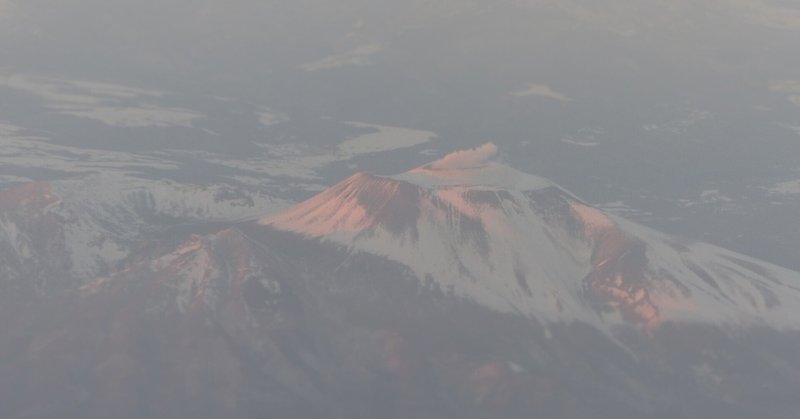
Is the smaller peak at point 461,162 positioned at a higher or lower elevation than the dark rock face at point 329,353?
higher

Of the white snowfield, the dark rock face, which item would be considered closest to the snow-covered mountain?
the dark rock face

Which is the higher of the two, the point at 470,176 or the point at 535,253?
the point at 470,176

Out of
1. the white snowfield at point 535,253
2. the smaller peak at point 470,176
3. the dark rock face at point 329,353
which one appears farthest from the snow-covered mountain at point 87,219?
the smaller peak at point 470,176

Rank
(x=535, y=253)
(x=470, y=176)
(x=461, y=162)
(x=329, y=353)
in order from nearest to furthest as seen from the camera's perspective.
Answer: (x=329, y=353)
(x=535, y=253)
(x=470, y=176)
(x=461, y=162)

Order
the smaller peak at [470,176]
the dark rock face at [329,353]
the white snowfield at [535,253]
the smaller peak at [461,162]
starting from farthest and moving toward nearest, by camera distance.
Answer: the smaller peak at [461,162], the smaller peak at [470,176], the white snowfield at [535,253], the dark rock face at [329,353]

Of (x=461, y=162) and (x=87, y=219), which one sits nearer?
(x=87, y=219)

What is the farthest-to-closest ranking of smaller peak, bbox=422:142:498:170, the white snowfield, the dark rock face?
smaller peak, bbox=422:142:498:170 < the white snowfield < the dark rock face

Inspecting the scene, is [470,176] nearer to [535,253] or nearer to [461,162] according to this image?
[461,162]

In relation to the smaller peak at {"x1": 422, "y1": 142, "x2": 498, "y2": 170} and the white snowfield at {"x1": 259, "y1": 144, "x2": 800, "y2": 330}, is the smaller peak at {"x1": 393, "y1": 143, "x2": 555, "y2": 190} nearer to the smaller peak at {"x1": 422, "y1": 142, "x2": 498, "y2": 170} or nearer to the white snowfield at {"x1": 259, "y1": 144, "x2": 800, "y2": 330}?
the smaller peak at {"x1": 422, "y1": 142, "x2": 498, "y2": 170}

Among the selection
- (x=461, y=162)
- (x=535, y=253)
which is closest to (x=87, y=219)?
(x=461, y=162)

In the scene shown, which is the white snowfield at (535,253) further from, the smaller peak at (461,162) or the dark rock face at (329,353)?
the smaller peak at (461,162)
